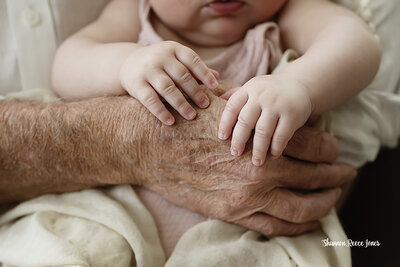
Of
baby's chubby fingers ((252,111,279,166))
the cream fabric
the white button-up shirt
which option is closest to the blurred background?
the cream fabric

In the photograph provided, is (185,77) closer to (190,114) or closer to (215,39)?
(190,114)

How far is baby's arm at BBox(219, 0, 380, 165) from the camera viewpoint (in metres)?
0.70

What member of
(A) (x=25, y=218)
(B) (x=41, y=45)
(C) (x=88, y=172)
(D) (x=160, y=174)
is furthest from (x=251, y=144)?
(B) (x=41, y=45)

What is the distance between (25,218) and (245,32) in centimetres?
71

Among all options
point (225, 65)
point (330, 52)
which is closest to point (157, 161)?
point (225, 65)

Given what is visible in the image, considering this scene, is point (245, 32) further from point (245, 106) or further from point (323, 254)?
point (323, 254)

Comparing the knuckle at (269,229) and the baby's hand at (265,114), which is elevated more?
the baby's hand at (265,114)

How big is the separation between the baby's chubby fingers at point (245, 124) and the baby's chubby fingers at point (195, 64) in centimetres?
10

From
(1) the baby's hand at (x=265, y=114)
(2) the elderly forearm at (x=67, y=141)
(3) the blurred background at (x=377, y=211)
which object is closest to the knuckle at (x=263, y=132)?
(1) the baby's hand at (x=265, y=114)

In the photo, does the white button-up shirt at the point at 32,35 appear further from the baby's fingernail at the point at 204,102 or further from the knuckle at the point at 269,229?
the knuckle at the point at 269,229

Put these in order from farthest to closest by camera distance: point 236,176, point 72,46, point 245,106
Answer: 1. point 72,46
2. point 236,176
3. point 245,106

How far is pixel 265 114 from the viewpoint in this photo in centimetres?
69

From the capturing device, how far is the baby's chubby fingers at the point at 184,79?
0.73 m

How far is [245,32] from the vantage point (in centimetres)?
104
